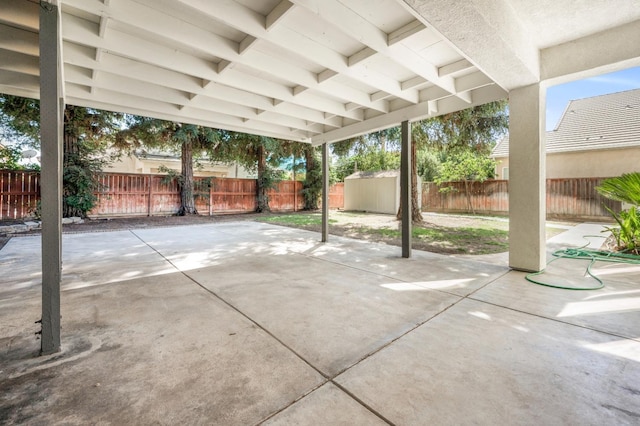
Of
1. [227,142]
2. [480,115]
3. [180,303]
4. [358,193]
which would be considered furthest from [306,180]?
[180,303]

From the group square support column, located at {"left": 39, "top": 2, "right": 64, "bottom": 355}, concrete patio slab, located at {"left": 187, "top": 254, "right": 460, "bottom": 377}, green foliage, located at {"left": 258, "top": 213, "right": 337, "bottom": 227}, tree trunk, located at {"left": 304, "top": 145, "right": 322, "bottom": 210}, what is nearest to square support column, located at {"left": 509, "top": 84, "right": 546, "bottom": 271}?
concrete patio slab, located at {"left": 187, "top": 254, "right": 460, "bottom": 377}

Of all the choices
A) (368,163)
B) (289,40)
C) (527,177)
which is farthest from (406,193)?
(368,163)

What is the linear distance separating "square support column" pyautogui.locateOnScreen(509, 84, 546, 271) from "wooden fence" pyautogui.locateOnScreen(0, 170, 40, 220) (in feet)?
41.1

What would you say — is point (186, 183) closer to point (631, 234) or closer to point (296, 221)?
point (296, 221)

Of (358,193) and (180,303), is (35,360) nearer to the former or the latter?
(180,303)

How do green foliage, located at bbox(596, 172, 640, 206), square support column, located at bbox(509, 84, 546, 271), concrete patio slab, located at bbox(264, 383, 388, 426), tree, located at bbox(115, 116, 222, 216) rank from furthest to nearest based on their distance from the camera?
tree, located at bbox(115, 116, 222, 216), green foliage, located at bbox(596, 172, 640, 206), square support column, located at bbox(509, 84, 546, 271), concrete patio slab, located at bbox(264, 383, 388, 426)

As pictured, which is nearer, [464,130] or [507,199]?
[464,130]

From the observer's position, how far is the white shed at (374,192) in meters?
13.7

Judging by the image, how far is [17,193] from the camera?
27.8 feet

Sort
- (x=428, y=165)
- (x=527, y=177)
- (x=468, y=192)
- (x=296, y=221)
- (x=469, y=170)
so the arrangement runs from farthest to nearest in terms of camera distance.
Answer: (x=428, y=165)
(x=468, y=192)
(x=469, y=170)
(x=296, y=221)
(x=527, y=177)

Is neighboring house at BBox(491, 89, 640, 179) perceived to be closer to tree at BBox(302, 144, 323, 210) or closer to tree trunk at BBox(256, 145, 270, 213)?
tree at BBox(302, 144, 323, 210)

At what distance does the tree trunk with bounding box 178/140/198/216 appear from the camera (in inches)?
459

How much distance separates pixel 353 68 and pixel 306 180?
478 inches

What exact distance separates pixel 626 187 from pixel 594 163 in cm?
923
